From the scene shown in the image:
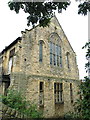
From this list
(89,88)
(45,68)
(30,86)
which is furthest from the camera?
(45,68)

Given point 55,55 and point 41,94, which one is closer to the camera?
point 41,94

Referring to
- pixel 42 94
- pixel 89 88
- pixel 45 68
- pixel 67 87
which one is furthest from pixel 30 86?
pixel 89 88

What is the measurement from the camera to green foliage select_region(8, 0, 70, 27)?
602 centimetres

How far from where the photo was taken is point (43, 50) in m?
14.5

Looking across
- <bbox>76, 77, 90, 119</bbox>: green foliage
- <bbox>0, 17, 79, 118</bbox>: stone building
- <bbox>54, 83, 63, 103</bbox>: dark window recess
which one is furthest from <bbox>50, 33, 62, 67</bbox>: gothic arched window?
<bbox>76, 77, 90, 119</bbox>: green foliage

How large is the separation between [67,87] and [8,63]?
27.6 ft

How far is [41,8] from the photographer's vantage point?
6332 mm

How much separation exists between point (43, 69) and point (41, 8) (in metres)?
8.36

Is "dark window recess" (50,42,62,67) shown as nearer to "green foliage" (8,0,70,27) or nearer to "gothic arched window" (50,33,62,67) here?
"gothic arched window" (50,33,62,67)

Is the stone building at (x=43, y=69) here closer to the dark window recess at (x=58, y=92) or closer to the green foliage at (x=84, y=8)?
the dark window recess at (x=58, y=92)

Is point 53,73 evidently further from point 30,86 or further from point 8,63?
point 8,63

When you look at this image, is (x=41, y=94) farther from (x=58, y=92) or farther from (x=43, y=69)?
(x=58, y=92)

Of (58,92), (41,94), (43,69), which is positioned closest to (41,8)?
(43,69)

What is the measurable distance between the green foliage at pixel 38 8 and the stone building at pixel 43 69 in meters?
6.27
